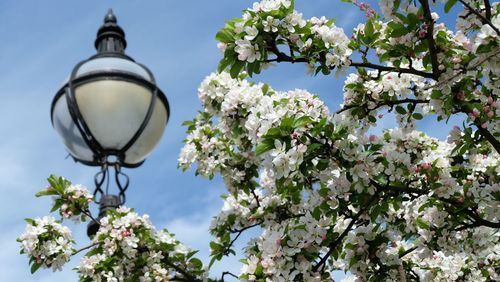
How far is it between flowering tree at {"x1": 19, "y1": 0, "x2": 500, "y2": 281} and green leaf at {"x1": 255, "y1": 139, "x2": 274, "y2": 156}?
0.01m

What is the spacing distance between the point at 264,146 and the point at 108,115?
7.71ft

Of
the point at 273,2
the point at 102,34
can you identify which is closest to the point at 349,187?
the point at 273,2

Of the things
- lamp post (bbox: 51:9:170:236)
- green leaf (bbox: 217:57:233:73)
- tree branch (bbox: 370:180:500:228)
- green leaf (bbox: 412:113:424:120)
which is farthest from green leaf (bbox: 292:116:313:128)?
lamp post (bbox: 51:9:170:236)

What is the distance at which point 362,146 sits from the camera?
3707 millimetres

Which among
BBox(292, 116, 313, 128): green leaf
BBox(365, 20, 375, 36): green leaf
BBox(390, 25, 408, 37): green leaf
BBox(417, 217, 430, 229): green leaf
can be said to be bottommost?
BBox(292, 116, 313, 128): green leaf

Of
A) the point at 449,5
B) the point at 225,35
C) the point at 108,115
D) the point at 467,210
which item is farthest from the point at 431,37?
the point at 108,115

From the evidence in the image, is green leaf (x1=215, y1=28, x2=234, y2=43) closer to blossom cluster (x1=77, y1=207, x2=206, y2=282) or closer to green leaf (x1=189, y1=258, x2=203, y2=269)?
blossom cluster (x1=77, y1=207, x2=206, y2=282)

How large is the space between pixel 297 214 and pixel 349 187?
1553mm

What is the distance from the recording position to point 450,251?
4.54 metres

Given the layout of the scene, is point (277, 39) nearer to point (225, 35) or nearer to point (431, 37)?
point (225, 35)

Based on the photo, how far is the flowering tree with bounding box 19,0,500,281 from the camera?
3541mm

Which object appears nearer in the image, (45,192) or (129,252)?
(129,252)

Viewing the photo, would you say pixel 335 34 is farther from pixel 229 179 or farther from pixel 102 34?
pixel 102 34

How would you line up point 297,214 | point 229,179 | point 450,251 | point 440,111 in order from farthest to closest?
point 229,179 → point 297,214 → point 450,251 → point 440,111
